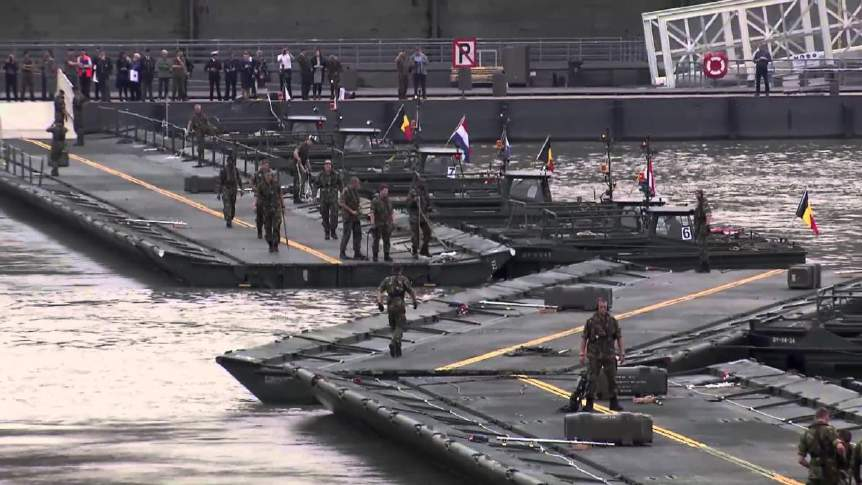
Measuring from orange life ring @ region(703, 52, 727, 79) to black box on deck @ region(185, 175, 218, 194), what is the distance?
33.8 metres

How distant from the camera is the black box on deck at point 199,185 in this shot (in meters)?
60.1

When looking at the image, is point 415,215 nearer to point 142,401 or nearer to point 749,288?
point 749,288

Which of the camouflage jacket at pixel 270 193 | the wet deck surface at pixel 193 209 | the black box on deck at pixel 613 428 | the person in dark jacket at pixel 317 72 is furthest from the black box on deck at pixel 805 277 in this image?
the person in dark jacket at pixel 317 72

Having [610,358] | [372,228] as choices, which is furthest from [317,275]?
[610,358]

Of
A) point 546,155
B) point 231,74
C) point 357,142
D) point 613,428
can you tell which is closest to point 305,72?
point 231,74

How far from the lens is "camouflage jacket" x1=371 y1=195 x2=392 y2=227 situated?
4659cm

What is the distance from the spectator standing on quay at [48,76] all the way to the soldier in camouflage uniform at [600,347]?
1963 inches

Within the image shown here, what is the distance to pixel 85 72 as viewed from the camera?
78562 millimetres

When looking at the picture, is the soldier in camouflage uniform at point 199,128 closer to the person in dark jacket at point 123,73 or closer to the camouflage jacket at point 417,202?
the person in dark jacket at point 123,73

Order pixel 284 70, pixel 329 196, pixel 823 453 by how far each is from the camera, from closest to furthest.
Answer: pixel 823 453
pixel 329 196
pixel 284 70

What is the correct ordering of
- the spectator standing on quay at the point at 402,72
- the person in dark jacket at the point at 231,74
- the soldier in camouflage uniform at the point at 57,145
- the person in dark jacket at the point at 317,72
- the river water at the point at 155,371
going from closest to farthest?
the river water at the point at 155,371
the soldier in camouflage uniform at the point at 57,145
the person in dark jacket at the point at 231,74
the person in dark jacket at the point at 317,72
the spectator standing on quay at the point at 402,72

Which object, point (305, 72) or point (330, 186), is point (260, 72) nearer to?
point (305, 72)

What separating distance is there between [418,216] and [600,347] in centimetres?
1775

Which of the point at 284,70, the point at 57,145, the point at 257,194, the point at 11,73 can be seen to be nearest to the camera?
the point at 257,194
